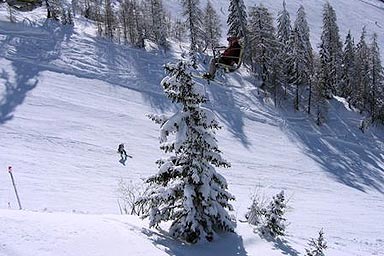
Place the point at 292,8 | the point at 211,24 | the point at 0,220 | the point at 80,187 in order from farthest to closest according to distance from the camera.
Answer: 1. the point at 292,8
2. the point at 211,24
3. the point at 80,187
4. the point at 0,220

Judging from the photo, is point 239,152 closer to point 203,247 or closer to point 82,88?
point 82,88

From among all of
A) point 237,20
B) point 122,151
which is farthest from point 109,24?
point 122,151

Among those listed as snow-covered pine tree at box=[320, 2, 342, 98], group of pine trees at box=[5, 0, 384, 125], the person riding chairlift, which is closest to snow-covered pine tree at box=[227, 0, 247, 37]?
group of pine trees at box=[5, 0, 384, 125]

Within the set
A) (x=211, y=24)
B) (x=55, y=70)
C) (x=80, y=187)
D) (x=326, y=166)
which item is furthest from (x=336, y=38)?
(x=80, y=187)

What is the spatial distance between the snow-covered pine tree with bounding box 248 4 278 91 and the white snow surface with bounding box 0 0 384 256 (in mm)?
2450

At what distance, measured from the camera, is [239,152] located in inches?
1674

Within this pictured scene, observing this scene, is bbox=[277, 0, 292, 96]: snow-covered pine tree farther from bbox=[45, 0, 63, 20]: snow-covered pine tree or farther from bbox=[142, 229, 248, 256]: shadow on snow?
bbox=[142, 229, 248, 256]: shadow on snow

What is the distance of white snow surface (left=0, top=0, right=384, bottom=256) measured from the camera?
1216 cm

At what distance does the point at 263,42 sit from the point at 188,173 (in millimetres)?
48255

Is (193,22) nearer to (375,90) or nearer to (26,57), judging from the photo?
(26,57)

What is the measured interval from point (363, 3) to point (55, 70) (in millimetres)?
93557

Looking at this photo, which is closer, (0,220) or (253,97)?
(0,220)

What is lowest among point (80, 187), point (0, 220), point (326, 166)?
point (326, 166)

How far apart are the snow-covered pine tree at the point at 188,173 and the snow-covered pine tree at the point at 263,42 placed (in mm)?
46860
